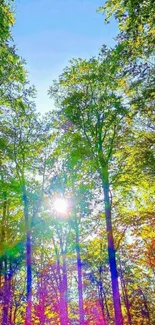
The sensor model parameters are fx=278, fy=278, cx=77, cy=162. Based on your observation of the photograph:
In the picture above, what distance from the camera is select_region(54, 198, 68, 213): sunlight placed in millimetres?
20402

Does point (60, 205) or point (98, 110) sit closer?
point (98, 110)

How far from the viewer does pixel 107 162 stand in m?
15.1

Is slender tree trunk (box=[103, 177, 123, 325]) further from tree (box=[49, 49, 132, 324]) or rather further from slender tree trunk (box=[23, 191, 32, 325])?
slender tree trunk (box=[23, 191, 32, 325])

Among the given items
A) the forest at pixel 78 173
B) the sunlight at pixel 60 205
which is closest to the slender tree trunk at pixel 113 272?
the forest at pixel 78 173

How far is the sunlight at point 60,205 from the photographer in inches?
803

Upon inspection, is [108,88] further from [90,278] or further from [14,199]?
[90,278]

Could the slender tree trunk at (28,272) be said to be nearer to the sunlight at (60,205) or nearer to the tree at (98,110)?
the sunlight at (60,205)

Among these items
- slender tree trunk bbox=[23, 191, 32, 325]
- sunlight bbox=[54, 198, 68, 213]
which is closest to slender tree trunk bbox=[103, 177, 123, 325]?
slender tree trunk bbox=[23, 191, 32, 325]

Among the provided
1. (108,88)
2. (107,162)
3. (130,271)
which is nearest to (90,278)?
(130,271)

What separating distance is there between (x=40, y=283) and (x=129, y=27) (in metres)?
25.6

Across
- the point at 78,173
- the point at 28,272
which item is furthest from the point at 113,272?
the point at 78,173

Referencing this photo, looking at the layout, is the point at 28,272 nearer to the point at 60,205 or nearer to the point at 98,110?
the point at 60,205

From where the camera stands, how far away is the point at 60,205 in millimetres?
20688

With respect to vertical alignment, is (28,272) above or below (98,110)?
below
